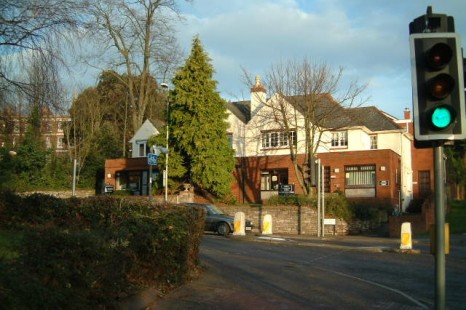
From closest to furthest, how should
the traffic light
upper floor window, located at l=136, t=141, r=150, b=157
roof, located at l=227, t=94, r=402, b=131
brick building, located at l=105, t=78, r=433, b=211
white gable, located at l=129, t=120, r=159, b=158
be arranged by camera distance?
the traffic light < roof, located at l=227, t=94, r=402, b=131 < brick building, located at l=105, t=78, r=433, b=211 < white gable, located at l=129, t=120, r=159, b=158 < upper floor window, located at l=136, t=141, r=150, b=157

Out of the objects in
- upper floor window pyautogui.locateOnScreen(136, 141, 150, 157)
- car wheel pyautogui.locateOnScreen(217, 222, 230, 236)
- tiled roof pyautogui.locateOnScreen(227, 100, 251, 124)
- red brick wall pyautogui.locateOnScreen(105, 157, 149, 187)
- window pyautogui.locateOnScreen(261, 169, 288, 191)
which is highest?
tiled roof pyautogui.locateOnScreen(227, 100, 251, 124)

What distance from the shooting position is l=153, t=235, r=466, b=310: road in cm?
1038

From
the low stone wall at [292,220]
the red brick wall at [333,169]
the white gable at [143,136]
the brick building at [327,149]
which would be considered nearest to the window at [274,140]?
the brick building at [327,149]

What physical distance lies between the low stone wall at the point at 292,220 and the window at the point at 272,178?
11.4 m

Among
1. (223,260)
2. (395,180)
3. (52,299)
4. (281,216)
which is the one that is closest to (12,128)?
(223,260)

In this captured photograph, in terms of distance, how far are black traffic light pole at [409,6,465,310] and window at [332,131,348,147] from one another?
39835 millimetres

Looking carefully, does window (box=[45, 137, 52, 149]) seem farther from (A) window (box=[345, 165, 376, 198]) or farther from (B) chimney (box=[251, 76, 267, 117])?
(A) window (box=[345, 165, 376, 198])

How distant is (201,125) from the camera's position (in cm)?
3775

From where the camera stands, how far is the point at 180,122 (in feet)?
126

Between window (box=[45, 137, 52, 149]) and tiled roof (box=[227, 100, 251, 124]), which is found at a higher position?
tiled roof (box=[227, 100, 251, 124])

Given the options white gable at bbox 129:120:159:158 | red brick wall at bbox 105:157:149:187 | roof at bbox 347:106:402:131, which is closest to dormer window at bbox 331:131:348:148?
roof at bbox 347:106:402:131

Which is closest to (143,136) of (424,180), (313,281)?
(424,180)

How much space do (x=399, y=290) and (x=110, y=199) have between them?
6.58m

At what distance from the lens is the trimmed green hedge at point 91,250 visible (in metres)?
6.76
